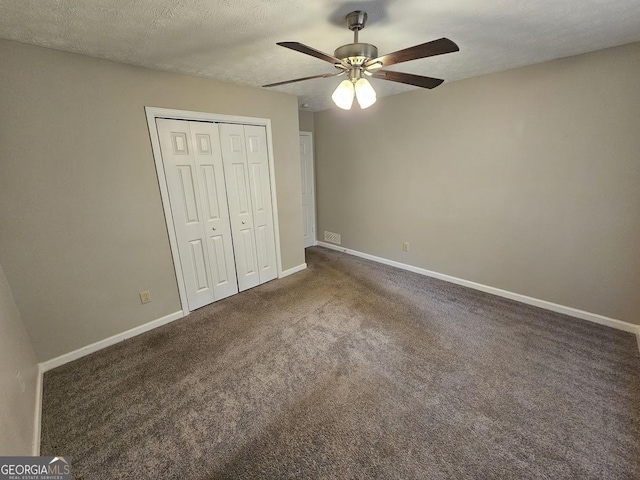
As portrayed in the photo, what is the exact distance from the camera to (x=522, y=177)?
262cm

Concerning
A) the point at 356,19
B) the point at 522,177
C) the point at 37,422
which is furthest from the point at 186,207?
the point at 522,177

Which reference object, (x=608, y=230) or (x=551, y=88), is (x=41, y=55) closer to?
(x=551, y=88)

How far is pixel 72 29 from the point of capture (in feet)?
5.21

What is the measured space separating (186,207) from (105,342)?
1.35 meters

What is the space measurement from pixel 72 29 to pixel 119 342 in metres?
2.31

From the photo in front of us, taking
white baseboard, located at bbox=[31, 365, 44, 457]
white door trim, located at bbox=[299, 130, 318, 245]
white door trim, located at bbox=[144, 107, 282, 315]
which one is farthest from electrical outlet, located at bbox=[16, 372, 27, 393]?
white door trim, located at bbox=[299, 130, 318, 245]

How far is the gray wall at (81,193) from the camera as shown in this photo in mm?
1812

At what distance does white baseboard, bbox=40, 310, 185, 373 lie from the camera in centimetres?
210

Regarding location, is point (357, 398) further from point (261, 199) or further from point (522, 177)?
point (522, 177)

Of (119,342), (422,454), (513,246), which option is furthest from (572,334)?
(119,342)

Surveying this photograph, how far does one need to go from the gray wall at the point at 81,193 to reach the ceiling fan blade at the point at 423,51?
1.89m

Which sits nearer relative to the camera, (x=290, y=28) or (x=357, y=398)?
(x=290, y=28)

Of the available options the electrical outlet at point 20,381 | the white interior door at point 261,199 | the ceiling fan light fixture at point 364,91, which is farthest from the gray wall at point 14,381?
the ceiling fan light fixture at point 364,91

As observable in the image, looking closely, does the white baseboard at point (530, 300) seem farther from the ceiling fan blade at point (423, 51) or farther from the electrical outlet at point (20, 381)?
the electrical outlet at point (20, 381)
